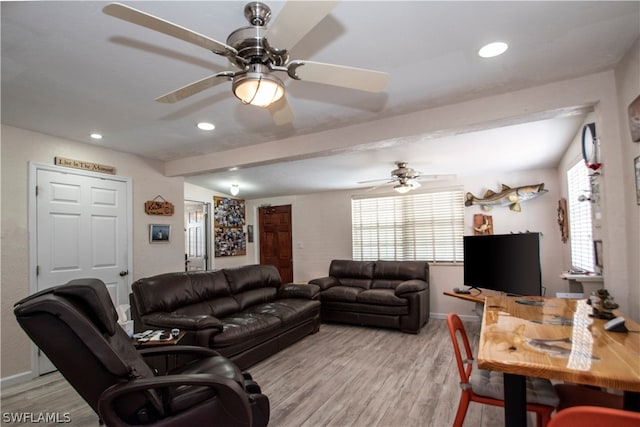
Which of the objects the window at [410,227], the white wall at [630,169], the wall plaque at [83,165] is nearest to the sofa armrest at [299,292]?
the window at [410,227]

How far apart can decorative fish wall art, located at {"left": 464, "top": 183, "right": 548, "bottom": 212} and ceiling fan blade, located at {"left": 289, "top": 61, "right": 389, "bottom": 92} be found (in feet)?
12.3

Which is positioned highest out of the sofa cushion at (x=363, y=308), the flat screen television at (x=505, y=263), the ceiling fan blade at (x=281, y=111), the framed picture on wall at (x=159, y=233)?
the ceiling fan blade at (x=281, y=111)

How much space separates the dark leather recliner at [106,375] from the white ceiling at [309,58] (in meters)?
1.34

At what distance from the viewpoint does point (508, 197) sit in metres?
4.71

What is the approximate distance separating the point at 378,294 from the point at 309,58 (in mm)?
3542

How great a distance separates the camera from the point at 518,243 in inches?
99.8

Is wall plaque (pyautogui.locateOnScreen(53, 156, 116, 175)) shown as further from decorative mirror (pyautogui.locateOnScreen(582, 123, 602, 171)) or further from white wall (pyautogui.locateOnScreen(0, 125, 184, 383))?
decorative mirror (pyautogui.locateOnScreen(582, 123, 602, 171))

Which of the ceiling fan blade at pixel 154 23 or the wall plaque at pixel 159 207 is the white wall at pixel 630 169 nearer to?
the ceiling fan blade at pixel 154 23

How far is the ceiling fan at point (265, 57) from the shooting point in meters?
1.28

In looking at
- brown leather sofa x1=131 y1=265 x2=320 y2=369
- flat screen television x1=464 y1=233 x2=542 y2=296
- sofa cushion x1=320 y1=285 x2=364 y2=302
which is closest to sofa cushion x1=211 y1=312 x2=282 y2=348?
brown leather sofa x1=131 y1=265 x2=320 y2=369

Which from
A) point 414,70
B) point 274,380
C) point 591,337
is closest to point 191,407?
point 274,380

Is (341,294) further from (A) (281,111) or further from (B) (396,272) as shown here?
(A) (281,111)

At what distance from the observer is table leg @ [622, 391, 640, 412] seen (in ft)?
4.34

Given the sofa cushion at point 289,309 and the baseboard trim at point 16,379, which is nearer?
the baseboard trim at point 16,379
